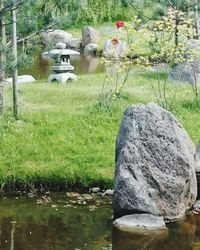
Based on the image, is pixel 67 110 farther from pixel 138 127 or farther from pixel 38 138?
pixel 138 127

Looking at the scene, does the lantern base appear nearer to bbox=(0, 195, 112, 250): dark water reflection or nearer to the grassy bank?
the grassy bank

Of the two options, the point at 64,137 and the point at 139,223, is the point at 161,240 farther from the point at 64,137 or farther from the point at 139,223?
the point at 64,137

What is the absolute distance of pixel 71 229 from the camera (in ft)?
22.5

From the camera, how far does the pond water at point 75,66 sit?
64.3ft

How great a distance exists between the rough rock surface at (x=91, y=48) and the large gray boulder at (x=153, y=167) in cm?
2000

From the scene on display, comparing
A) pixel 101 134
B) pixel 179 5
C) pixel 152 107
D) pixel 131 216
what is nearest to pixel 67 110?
pixel 101 134

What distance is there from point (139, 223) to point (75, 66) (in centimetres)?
1549

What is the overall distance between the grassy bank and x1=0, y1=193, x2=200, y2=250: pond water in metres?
0.46

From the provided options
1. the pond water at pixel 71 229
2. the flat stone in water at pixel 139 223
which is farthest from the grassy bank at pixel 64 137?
the flat stone in water at pixel 139 223

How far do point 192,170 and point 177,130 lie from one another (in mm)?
504

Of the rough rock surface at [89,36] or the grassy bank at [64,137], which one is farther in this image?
the rough rock surface at [89,36]

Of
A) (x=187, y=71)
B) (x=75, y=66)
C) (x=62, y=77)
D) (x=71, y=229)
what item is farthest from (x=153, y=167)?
(x=75, y=66)

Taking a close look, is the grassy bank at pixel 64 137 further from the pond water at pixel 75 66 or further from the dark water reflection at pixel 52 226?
the pond water at pixel 75 66

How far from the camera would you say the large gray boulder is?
7.02 metres
